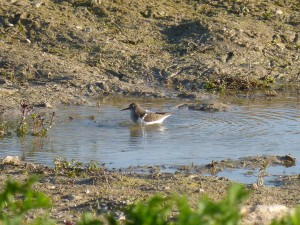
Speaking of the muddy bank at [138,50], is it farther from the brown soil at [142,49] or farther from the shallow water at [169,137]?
the shallow water at [169,137]

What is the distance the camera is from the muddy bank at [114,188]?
7395 millimetres

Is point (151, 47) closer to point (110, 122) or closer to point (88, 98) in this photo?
point (88, 98)

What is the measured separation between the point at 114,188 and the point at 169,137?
316cm

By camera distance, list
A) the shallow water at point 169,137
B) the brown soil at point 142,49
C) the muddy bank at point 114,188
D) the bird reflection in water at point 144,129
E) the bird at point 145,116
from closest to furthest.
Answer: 1. the muddy bank at point 114,188
2. the shallow water at point 169,137
3. the bird reflection in water at point 144,129
4. the bird at point 145,116
5. the brown soil at point 142,49

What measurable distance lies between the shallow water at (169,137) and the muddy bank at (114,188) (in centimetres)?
68

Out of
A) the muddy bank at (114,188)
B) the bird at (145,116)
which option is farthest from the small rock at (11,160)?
the bird at (145,116)

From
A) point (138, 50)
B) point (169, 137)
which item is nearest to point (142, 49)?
point (138, 50)

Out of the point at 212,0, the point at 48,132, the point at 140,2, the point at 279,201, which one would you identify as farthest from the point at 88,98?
the point at 279,201

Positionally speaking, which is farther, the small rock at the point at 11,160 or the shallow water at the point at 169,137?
the shallow water at the point at 169,137

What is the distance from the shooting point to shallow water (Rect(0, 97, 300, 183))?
10.2 m

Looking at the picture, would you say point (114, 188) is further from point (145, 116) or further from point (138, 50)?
point (138, 50)

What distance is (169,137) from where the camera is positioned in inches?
445

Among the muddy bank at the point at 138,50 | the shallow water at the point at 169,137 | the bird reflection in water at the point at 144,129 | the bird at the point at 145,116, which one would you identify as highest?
the muddy bank at the point at 138,50

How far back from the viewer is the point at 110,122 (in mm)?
12375
